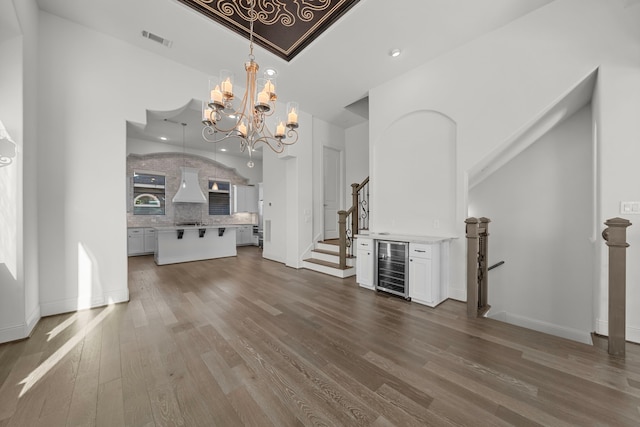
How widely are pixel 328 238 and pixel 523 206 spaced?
4085 millimetres

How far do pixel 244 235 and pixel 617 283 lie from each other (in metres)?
9.47

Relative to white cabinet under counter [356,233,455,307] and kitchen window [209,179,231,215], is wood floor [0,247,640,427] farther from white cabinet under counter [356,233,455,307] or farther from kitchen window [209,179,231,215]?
kitchen window [209,179,231,215]

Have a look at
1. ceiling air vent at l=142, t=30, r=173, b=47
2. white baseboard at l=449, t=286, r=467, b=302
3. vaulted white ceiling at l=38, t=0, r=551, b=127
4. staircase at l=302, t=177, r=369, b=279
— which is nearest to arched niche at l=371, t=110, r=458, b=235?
staircase at l=302, t=177, r=369, b=279

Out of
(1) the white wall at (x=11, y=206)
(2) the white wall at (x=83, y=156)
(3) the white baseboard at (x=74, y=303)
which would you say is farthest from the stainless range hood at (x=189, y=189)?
(1) the white wall at (x=11, y=206)

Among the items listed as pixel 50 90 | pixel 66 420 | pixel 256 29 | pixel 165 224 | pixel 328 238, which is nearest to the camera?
pixel 66 420

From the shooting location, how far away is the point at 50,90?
9.60 feet

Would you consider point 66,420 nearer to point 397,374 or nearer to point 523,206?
point 397,374

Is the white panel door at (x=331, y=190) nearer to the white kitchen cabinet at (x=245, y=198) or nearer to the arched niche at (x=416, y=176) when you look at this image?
the arched niche at (x=416, y=176)

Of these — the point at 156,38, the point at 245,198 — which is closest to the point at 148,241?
the point at 245,198

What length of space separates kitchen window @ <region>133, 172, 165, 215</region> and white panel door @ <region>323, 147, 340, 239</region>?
5.78m

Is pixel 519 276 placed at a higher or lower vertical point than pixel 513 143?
lower

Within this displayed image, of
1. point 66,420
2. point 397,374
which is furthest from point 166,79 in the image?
point 397,374

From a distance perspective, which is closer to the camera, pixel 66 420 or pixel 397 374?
pixel 66 420

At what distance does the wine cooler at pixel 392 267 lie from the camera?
3.51 meters
